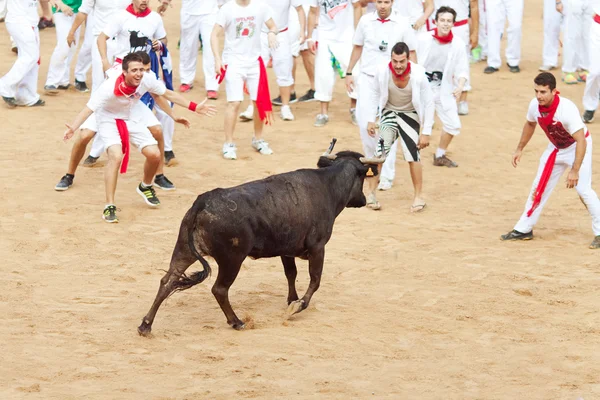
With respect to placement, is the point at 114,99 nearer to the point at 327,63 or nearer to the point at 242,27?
the point at 242,27

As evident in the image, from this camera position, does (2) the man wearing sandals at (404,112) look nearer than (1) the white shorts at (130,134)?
No

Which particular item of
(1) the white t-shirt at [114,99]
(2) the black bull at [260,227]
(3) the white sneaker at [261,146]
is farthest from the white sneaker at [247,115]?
(2) the black bull at [260,227]

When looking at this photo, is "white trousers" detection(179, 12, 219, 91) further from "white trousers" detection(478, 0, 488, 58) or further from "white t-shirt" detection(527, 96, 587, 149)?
"white t-shirt" detection(527, 96, 587, 149)

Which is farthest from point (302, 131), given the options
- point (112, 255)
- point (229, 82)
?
point (112, 255)

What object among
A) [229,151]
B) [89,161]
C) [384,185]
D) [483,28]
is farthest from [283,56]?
[483,28]

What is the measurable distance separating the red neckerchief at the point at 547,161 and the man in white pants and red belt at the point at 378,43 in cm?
233

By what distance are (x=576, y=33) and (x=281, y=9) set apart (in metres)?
5.26

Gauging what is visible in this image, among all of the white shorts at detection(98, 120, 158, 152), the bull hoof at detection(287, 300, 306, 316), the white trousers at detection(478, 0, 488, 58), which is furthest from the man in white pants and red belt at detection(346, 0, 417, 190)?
the white trousers at detection(478, 0, 488, 58)

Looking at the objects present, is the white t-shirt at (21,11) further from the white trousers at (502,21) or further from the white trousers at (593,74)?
the white trousers at (593,74)

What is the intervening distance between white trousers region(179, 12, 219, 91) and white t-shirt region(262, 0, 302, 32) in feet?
4.24

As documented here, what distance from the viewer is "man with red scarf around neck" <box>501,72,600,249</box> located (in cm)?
1019

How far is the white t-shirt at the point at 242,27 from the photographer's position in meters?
13.4

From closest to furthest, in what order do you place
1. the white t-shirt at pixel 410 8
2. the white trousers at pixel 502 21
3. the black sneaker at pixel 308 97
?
the white t-shirt at pixel 410 8 → the black sneaker at pixel 308 97 → the white trousers at pixel 502 21

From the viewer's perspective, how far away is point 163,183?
12.3m
